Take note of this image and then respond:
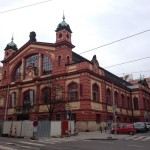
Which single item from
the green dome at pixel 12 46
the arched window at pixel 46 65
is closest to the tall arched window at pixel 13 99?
the arched window at pixel 46 65

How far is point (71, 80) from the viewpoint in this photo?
39.5m

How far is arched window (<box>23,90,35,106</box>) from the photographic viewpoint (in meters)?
43.5

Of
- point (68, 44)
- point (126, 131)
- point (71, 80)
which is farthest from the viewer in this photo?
point (68, 44)

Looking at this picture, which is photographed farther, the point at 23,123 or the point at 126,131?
the point at 126,131

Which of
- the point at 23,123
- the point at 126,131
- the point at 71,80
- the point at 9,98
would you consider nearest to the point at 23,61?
the point at 9,98

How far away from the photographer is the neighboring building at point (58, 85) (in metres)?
37.7

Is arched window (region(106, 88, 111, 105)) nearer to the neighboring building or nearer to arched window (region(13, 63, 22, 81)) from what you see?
the neighboring building

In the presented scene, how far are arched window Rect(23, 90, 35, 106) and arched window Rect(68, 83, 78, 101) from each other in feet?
26.4

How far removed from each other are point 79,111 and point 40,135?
10.1 metres

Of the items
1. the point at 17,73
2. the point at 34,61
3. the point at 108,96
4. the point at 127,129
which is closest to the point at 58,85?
the point at 34,61

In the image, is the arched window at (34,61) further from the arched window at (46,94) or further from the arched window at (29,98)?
the arched window at (46,94)

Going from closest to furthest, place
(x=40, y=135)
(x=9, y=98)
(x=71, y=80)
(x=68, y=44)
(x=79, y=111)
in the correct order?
1. (x=40, y=135)
2. (x=79, y=111)
3. (x=71, y=80)
4. (x=68, y=44)
5. (x=9, y=98)

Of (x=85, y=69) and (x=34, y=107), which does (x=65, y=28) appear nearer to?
(x=85, y=69)

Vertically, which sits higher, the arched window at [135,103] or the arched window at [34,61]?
the arched window at [34,61]
